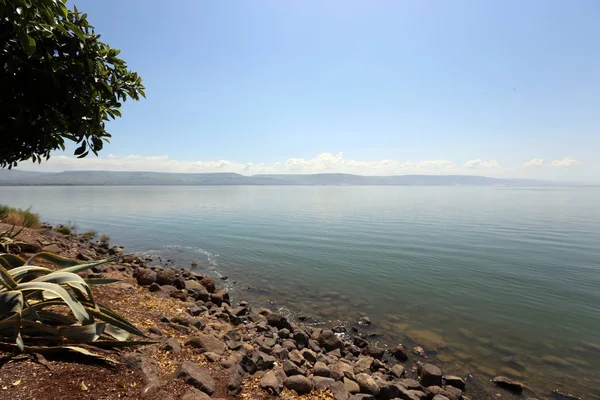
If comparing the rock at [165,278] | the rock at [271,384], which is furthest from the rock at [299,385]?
the rock at [165,278]

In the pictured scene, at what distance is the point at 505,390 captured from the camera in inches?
316

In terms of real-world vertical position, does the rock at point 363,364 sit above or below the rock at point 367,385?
below

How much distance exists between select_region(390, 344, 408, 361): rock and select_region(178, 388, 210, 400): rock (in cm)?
703

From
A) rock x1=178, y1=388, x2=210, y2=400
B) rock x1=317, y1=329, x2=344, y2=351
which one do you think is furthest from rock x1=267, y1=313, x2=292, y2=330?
rock x1=178, y1=388, x2=210, y2=400

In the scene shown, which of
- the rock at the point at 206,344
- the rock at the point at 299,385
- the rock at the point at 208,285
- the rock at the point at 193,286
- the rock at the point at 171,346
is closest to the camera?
the rock at the point at 171,346

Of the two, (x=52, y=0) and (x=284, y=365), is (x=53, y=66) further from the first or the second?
(x=284, y=365)

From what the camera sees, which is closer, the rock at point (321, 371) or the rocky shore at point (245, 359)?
the rocky shore at point (245, 359)

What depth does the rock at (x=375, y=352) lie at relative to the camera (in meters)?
9.27

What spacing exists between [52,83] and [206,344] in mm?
5247

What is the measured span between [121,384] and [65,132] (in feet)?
12.1

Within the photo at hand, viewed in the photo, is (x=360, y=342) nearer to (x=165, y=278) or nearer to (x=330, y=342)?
(x=330, y=342)

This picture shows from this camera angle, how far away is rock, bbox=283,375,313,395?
18.2ft

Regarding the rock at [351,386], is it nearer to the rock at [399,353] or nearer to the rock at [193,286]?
the rock at [399,353]

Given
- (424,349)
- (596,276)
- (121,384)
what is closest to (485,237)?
(596,276)
